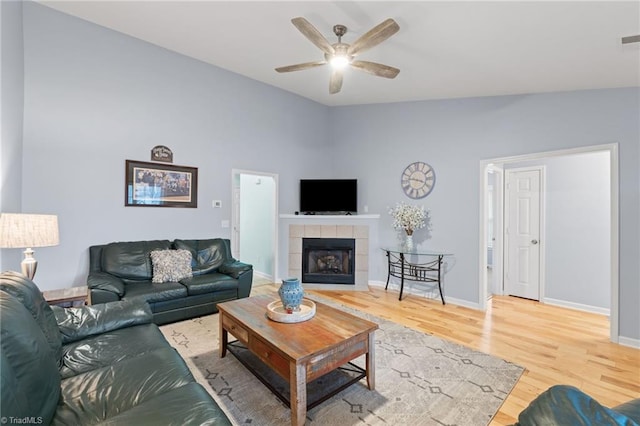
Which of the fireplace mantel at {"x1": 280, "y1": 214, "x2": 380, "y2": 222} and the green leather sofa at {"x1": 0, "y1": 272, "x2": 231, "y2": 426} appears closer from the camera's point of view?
the green leather sofa at {"x1": 0, "y1": 272, "x2": 231, "y2": 426}

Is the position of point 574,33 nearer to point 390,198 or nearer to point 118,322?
point 390,198

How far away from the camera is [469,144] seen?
4320 millimetres

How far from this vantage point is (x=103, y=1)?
121 inches

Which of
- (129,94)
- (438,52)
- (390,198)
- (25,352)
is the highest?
(438,52)

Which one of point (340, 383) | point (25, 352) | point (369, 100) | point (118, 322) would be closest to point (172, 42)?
point (369, 100)

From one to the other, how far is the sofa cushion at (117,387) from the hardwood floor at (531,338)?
2031mm

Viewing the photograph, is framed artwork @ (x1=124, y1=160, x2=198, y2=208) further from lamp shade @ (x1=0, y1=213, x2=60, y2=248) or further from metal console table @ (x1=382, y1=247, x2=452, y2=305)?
metal console table @ (x1=382, y1=247, x2=452, y2=305)

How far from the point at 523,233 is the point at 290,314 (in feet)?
14.2

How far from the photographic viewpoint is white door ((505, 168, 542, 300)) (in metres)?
4.59

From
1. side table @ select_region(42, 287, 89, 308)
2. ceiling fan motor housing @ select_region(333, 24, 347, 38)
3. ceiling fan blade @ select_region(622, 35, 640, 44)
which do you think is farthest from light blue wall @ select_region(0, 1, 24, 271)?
ceiling fan blade @ select_region(622, 35, 640, 44)

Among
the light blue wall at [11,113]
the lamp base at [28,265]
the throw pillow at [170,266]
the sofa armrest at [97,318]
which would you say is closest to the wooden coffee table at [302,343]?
the sofa armrest at [97,318]

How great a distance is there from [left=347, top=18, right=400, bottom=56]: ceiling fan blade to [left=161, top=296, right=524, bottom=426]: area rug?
9.11 feet

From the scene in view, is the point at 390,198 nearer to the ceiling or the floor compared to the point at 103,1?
nearer to the floor

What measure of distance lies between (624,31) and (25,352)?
453 cm
